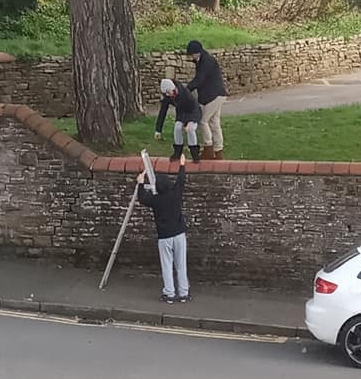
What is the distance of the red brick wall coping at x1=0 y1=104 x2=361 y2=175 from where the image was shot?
13.0m

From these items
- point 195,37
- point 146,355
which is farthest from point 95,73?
point 195,37

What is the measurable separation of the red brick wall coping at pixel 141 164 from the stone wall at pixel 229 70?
20.5 ft

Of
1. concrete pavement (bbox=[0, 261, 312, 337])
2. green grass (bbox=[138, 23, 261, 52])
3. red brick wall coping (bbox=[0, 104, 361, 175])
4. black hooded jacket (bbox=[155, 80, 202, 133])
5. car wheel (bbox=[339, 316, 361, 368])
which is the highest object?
green grass (bbox=[138, 23, 261, 52])

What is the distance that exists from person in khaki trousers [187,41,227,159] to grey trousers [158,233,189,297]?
194 cm

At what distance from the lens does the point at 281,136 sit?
15.9m

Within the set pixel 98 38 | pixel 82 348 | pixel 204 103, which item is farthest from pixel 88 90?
pixel 82 348

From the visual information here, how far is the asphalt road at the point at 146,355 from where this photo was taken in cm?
991

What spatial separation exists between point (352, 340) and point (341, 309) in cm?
34

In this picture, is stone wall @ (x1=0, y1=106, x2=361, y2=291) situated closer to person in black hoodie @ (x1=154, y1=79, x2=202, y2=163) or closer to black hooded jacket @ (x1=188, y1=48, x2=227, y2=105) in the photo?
person in black hoodie @ (x1=154, y1=79, x2=202, y2=163)

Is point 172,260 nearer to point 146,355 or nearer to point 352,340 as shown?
point 146,355

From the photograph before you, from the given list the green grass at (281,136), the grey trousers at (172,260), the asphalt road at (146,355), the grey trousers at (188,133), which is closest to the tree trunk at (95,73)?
the green grass at (281,136)

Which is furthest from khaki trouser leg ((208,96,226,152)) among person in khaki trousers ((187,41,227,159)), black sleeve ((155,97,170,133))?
black sleeve ((155,97,170,133))

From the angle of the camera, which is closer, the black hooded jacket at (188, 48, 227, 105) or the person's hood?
the person's hood

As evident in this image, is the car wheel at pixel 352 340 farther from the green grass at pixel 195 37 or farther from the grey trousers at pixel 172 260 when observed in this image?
the green grass at pixel 195 37
